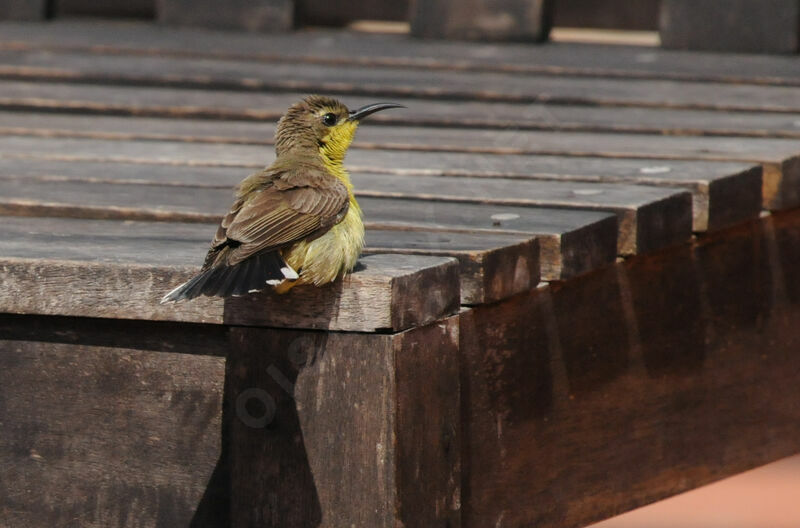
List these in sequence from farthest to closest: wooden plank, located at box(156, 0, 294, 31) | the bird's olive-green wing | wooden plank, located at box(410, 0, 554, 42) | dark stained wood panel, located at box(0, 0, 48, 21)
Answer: dark stained wood panel, located at box(0, 0, 48, 21)
wooden plank, located at box(156, 0, 294, 31)
wooden plank, located at box(410, 0, 554, 42)
the bird's olive-green wing

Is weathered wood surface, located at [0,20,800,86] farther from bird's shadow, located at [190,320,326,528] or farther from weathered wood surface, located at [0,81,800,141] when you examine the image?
bird's shadow, located at [190,320,326,528]

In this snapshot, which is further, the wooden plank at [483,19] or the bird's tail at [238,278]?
the wooden plank at [483,19]

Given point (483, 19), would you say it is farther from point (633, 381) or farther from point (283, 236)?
point (283, 236)

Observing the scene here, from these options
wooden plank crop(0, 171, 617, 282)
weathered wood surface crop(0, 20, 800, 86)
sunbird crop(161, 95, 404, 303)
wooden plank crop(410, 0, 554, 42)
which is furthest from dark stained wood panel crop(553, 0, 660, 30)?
sunbird crop(161, 95, 404, 303)

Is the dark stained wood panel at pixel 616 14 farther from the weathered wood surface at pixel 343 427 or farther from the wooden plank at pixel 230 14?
the weathered wood surface at pixel 343 427

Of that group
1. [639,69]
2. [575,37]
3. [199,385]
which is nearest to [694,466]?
[199,385]

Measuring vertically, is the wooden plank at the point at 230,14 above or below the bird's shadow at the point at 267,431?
above

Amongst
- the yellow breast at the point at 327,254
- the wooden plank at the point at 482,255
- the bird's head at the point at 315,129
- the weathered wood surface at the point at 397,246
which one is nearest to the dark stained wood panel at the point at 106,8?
the weathered wood surface at the point at 397,246

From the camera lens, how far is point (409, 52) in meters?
5.28

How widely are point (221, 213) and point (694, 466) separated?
3.81 ft

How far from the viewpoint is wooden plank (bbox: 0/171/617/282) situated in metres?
2.51

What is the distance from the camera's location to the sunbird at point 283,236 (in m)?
2.17

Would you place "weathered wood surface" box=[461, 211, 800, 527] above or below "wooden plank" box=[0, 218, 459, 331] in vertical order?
below

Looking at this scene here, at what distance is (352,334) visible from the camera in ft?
7.23
